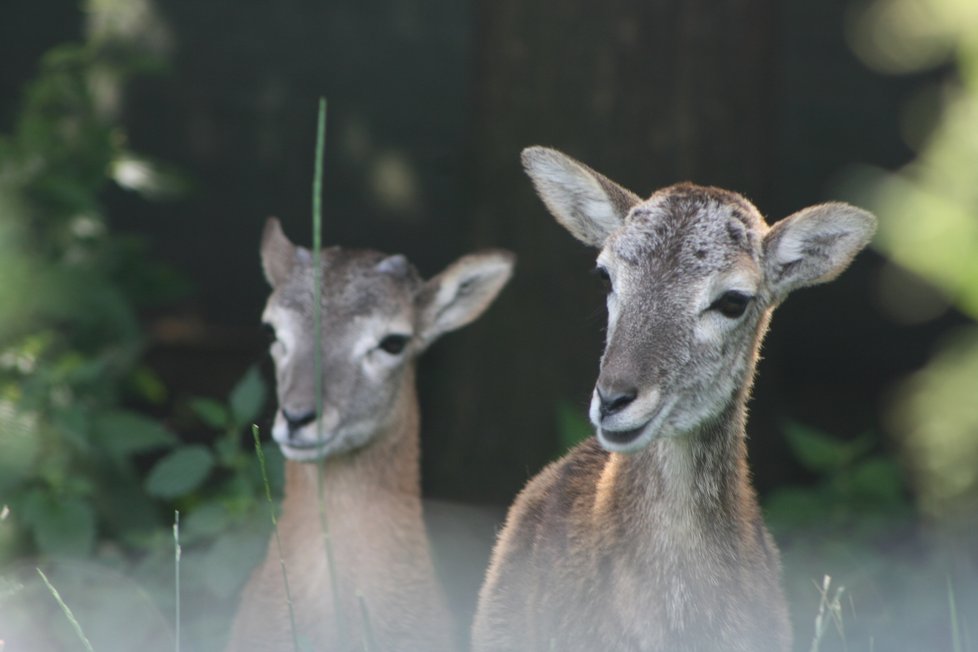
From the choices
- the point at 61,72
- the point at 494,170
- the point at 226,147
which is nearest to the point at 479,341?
the point at 494,170

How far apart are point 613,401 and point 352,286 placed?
192cm

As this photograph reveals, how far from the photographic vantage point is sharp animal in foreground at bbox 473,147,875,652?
383 centimetres

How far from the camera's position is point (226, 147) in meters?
9.63

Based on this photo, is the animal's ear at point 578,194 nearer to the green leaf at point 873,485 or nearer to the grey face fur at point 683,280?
the grey face fur at point 683,280

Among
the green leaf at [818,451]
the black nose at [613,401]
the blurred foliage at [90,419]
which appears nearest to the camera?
the black nose at [613,401]

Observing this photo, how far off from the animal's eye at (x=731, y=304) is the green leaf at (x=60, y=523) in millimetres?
2648

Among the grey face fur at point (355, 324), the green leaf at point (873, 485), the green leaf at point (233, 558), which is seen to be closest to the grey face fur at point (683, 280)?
the grey face fur at point (355, 324)

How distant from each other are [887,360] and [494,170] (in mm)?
3959

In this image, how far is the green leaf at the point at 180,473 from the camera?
5.31m

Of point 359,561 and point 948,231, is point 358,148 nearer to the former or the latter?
point 359,561

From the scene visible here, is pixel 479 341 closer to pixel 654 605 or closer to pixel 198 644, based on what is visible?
pixel 198 644

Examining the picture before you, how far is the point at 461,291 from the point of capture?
5.67 m

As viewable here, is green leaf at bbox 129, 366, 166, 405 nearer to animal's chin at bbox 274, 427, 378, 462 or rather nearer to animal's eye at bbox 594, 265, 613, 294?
animal's chin at bbox 274, 427, 378, 462

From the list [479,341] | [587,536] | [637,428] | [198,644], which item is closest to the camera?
[637,428]
